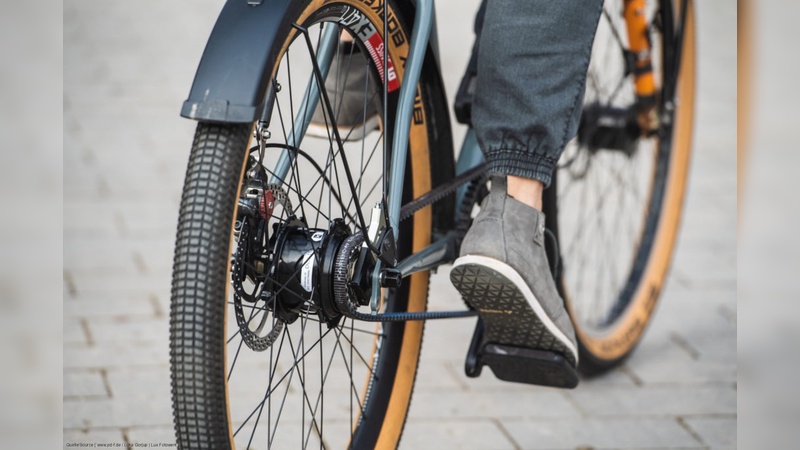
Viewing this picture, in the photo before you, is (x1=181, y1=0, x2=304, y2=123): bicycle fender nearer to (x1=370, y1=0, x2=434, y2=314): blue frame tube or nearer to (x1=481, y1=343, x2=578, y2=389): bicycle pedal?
(x1=370, y1=0, x2=434, y2=314): blue frame tube

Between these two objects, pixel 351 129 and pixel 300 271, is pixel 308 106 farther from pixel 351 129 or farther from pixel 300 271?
pixel 300 271

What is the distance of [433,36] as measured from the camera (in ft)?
7.62

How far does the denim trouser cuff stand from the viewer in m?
2.19

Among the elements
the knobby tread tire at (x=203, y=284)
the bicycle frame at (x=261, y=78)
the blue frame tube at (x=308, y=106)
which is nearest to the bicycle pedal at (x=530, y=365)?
the bicycle frame at (x=261, y=78)

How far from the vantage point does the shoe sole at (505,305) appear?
6.97 ft

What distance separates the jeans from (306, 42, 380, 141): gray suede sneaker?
258 millimetres

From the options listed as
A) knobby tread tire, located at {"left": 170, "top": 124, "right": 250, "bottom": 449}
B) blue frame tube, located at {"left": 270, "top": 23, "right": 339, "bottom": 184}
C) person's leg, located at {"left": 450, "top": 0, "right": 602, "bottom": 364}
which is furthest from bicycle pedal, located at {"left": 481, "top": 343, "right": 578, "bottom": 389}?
knobby tread tire, located at {"left": 170, "top": 124, "right": 250, "bottom": 449}

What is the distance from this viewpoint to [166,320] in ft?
11.3

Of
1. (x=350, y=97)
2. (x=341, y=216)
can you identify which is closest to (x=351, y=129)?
(x=350, y=97)
